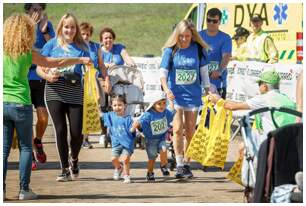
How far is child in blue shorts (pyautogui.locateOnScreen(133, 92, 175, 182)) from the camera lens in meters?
13.8

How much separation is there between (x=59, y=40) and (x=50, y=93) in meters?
0.61

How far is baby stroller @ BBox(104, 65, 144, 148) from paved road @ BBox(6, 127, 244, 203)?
1.87 m

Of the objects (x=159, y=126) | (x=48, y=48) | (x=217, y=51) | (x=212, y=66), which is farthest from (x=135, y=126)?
(x=217, y=51)

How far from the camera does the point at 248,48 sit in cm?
2044

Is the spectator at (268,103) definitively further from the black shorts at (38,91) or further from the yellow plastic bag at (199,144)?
the black shorts at (38,91)

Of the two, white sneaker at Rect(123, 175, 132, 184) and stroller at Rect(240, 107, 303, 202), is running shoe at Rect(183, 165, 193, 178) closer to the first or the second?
white sneaker at Rect(123, 175, 132, 184)

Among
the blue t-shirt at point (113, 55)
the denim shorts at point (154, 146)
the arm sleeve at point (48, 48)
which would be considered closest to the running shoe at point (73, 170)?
the denim shorts at point (154, 146)

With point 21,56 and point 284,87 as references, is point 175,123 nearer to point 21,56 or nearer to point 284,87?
point 21,56

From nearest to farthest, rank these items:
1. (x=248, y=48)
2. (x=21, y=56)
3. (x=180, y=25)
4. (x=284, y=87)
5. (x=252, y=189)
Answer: (x=252, y=189) < (x=21, y=56) < (x=180, y=25) < (x=284, y=87) < (x=248, y=48)

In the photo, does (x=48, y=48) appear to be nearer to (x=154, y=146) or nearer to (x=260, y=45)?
(x=154, y=146)

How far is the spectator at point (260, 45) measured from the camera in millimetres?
19609

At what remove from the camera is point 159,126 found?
13852 mm

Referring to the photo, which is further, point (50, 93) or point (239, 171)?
point (50, 93)

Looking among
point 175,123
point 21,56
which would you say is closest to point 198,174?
point 175,123
